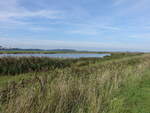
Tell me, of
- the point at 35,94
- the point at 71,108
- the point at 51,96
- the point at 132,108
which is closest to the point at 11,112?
the point at 35,94

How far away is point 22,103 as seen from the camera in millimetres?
2947

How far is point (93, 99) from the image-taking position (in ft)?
12.2

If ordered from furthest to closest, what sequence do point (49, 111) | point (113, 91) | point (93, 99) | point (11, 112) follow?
point (113, 91)
point (93, 99)
point (49, 111)
point (11, 112)

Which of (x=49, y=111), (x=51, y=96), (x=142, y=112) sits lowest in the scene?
(x=142, y=112)

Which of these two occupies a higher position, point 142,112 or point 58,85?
point 58,85

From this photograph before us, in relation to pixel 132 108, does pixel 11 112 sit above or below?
above

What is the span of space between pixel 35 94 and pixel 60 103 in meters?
0.65

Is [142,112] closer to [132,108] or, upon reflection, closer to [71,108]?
[132,108]

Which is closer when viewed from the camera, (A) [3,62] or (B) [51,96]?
(B) [51,96]

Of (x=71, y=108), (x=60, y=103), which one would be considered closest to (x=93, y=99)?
(x=71, y=108)

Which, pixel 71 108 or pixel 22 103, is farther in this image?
pixel 71 108

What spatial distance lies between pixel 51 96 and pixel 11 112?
3.35 ft

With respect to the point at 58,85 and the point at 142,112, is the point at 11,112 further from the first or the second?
the point at 142,112

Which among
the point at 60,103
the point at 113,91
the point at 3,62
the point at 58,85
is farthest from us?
the point at 3,62
